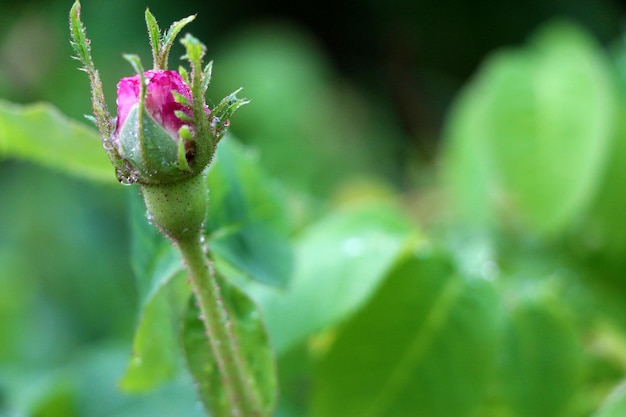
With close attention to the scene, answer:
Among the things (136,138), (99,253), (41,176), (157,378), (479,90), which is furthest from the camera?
(41,176)

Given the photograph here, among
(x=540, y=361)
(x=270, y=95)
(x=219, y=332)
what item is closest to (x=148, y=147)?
(x=219, y=332)

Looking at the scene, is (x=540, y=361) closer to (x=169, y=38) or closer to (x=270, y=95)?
(x=169, y=38)

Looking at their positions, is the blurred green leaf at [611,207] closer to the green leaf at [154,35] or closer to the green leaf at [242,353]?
the green leaf at [242,353]

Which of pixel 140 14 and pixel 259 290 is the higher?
pixel 140 14

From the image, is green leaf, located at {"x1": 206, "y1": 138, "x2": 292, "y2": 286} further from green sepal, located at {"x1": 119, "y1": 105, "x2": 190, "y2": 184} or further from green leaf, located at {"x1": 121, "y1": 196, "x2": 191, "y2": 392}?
green sepal, located at {"x1": 119, "y1": 105, "x2": 190, "y2": 184}

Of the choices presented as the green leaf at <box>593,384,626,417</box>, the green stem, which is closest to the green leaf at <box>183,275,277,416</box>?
the green stem

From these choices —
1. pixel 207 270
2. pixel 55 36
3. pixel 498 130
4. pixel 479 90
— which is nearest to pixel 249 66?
pixel 55 36

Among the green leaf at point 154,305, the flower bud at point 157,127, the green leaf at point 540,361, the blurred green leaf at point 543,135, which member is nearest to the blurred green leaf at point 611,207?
the blurred green leaf at point 543,135

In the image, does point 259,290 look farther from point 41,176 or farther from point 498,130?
point 41,176
